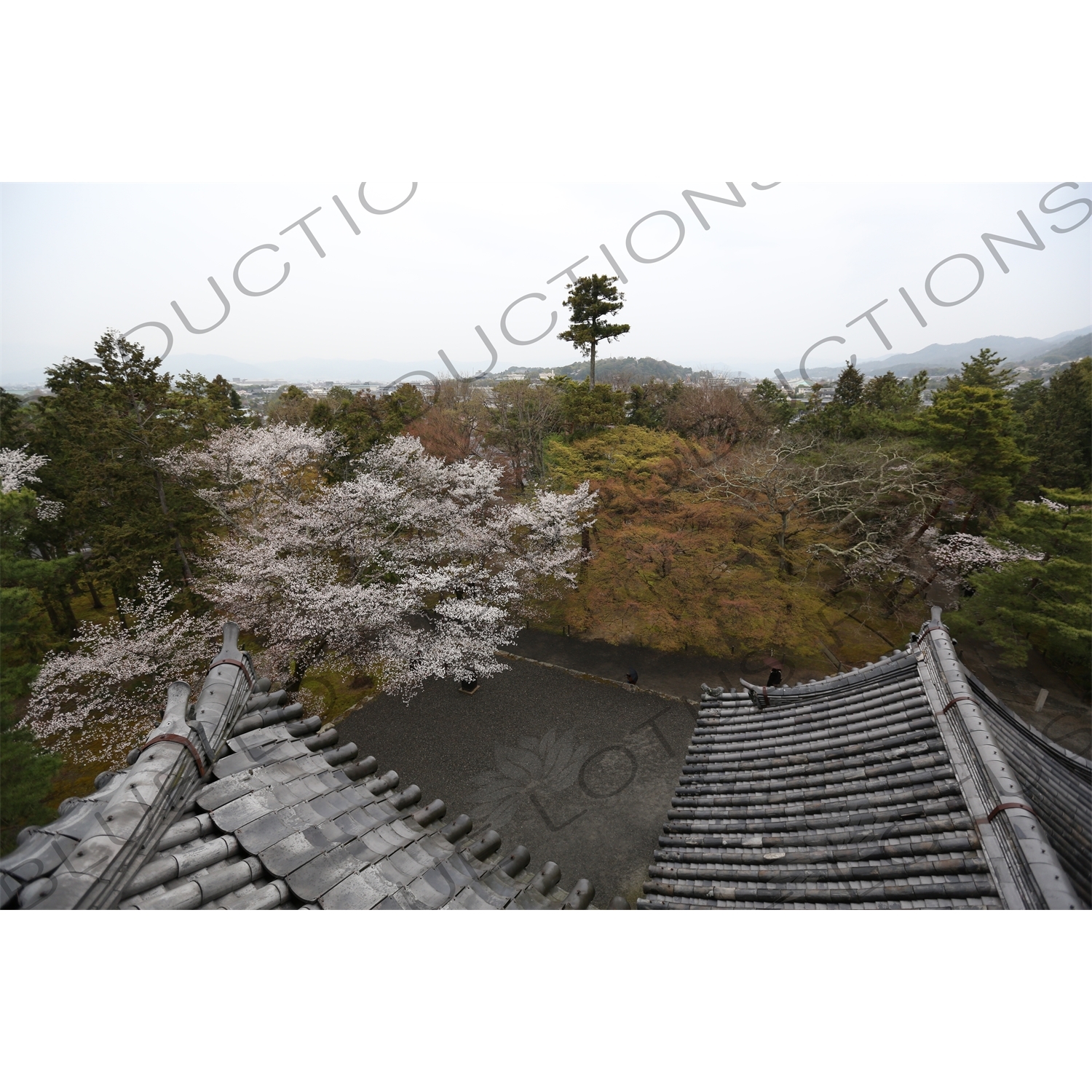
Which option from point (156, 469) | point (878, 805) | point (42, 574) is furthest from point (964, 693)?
point (156, 469)

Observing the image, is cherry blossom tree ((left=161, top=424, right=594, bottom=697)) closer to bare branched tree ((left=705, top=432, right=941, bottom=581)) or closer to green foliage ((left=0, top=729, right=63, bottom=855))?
green foliage ((left=0, top=729, right=63, bottom=855))

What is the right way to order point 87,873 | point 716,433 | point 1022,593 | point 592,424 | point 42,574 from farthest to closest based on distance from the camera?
point 716,433 → point 592,424 → point 1022,593 → point 42,574 → point 87,873

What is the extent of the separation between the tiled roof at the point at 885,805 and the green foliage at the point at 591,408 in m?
16.2

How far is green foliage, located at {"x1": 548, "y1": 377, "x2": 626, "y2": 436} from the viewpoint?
21516 mm

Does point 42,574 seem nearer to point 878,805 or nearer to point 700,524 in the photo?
point 878,805

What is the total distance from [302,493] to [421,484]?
399cm

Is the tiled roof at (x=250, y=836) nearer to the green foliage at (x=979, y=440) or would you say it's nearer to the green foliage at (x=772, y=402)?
the green foliage at (x=979, y=440)

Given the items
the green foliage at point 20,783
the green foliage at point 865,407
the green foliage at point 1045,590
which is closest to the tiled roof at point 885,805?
the green foliage at point 1045,590

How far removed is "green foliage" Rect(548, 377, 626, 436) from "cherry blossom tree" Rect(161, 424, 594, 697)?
5.57 meters

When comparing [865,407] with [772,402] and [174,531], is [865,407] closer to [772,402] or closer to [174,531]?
[772,402]

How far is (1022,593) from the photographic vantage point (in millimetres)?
12570

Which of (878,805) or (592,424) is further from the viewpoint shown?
(592,424)

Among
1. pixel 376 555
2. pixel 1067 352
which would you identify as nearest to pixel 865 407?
pixel 1067 352

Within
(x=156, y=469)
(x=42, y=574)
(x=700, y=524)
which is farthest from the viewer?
(x=700, y=524)
